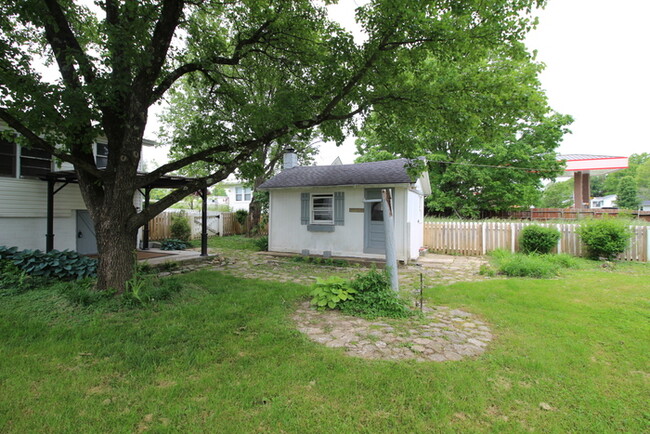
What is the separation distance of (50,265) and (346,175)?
827 centimetres

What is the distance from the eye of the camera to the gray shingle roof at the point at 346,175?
32.3 feet

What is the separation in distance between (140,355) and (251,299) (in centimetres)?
234

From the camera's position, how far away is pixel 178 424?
231 centimetres

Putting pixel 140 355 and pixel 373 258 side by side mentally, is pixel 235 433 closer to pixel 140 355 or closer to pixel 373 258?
pixel 140 355

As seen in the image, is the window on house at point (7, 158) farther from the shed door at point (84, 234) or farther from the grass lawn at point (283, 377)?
the grass lawn at point (283, 377)

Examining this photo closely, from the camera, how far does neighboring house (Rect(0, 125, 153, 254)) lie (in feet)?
25.9

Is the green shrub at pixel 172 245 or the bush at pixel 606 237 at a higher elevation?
the bush at pixel 606 237

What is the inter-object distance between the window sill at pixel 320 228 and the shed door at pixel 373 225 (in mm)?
1268

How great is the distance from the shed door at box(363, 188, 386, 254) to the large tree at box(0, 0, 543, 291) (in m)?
3.70

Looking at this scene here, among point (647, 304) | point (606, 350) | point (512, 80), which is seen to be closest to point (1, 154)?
point (512, 80)

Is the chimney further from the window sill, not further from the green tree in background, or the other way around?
the green tree in background

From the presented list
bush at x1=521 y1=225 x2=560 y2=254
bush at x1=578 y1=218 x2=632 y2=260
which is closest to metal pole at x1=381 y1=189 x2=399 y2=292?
bush at x1=521 y1=225 x2=560 y2=254

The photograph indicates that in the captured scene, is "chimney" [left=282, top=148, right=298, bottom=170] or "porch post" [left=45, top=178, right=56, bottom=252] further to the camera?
"chimney" [left=282, top=148, right=298, bottom=170]

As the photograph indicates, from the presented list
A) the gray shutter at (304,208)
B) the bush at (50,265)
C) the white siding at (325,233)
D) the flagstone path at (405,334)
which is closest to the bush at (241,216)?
the white siding at (325,233)
